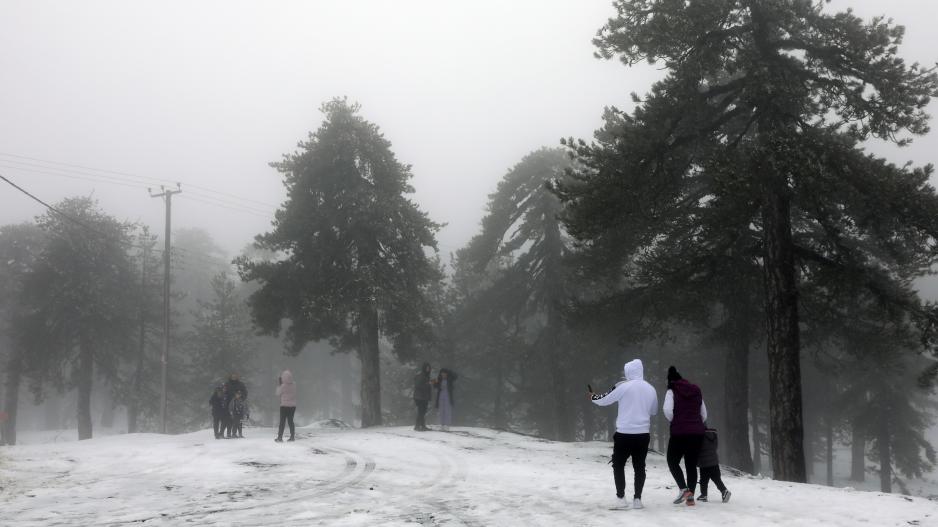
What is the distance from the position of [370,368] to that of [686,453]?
17.6 metres

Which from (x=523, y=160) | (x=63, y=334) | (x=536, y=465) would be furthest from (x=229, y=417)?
(x=63, y=334)

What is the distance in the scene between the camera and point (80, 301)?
33781 mm

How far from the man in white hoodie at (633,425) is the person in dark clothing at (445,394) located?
12102mm

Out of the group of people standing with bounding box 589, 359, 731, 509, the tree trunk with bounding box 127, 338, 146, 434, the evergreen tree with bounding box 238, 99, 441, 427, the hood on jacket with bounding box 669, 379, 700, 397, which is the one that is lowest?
the tree trunk with bounding box 127, 338, 146, 434

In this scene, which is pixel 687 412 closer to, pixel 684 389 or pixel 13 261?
pixel 684 389

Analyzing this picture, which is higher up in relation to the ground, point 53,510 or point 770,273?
point 770,273

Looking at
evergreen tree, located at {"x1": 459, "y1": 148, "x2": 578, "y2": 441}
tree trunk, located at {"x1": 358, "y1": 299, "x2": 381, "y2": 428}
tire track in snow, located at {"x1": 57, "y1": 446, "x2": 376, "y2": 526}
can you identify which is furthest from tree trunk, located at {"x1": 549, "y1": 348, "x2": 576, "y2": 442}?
tire track in snow, located at {"x1": 57, "y1": 446, "x2": 376, "y2": 526}

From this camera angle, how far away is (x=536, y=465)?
13734mm

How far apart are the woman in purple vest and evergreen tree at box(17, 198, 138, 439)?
3226 cm

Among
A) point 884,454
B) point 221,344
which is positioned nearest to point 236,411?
point 221,344

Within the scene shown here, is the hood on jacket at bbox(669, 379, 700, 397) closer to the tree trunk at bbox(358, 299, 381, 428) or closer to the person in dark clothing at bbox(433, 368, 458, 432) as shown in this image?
the person in dark clothing at bbox(433, 368, 458, 432)

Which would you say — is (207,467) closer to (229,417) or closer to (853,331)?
(229,417)

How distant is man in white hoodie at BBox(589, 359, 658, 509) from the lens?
8.62m

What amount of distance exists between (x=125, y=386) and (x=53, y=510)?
106 ft
